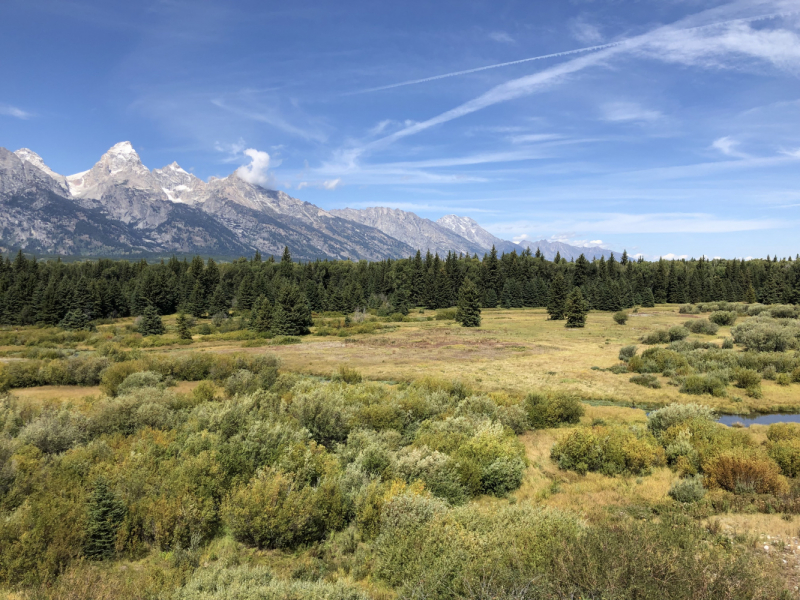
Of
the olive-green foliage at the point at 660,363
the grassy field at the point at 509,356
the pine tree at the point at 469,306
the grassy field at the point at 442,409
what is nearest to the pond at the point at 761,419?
the grassy field at the point at 509,356

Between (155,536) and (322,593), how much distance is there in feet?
19.5

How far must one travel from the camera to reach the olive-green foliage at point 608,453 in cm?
→ 1670

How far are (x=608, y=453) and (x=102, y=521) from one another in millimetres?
18604


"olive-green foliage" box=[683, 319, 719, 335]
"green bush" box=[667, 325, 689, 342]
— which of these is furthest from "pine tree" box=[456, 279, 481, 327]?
"olive-green foliage" box=[683, 319, 719, 335]

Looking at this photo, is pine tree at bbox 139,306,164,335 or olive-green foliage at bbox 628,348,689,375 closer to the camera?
olive-green foliage at bbox 628,348,689,375

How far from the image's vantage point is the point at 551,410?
78.1ft

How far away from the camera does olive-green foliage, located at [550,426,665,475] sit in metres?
16.7

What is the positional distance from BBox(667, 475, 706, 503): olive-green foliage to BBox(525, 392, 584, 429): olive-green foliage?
30.9ft

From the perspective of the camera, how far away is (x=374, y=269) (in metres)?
126

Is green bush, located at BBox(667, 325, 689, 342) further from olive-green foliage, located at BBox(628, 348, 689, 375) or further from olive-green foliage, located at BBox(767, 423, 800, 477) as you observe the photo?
olive-green foliage, located at BBox(767, 423, 800, 477)

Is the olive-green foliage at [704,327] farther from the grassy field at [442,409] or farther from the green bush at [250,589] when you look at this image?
the green bush at [250,589]

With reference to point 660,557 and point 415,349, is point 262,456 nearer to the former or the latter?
point 660,557

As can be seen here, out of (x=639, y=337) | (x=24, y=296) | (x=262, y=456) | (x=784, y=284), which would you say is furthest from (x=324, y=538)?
(x=784, y=284)

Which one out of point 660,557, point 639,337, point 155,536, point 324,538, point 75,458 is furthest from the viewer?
point 639,337
